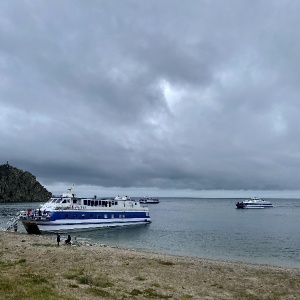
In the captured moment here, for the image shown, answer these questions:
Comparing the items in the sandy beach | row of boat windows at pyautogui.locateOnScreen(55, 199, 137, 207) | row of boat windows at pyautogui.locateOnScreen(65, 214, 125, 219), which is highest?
row of boat windows at pyautogui.locateOnScreen(55, 199, 137, 207)

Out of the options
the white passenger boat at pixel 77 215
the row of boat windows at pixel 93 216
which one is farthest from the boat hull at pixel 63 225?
the row of boat windows at pixel 93 216

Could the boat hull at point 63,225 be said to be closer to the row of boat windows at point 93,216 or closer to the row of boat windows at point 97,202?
the row of boat windows at point 93,216

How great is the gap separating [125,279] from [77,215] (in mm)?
46756

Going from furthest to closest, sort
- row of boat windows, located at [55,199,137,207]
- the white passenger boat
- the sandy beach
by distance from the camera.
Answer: row of boat windows, located at [55,199,137,207] → the white passenger boat → the sandy beach

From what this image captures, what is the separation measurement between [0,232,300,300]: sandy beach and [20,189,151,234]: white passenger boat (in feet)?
97.0

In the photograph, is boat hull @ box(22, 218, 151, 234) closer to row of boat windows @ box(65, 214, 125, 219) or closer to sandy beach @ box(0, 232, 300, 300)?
row of boat windows @ box(65, 214, 125, 219)

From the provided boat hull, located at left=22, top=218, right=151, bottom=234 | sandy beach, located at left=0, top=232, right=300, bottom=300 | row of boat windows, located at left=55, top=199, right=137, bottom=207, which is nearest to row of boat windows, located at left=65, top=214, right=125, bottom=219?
boat hull, located at left=22, top=218, right=151, bottom=234

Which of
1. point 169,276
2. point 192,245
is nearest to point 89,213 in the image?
point 192,245

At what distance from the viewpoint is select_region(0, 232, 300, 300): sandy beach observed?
18.9 m

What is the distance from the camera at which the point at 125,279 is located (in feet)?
80.9

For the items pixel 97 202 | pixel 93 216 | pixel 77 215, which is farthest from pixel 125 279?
pixel 97 202

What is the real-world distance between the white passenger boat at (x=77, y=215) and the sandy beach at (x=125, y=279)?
29.6 metres

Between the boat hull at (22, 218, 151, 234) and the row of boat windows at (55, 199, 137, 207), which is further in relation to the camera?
the row of boat windows at (55, 199, 137, 207)

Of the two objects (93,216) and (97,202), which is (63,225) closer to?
(93,216)
